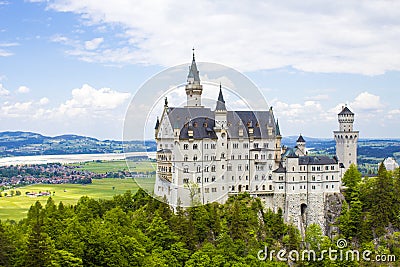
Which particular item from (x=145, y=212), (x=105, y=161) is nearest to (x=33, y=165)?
(x=105, y=161)

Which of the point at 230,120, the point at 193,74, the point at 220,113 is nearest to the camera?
the point at 220,113

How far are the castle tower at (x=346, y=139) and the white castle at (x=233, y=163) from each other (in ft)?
9.83

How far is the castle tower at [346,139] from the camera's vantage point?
8519cm

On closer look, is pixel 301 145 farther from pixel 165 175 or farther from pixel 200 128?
pixel 165 175

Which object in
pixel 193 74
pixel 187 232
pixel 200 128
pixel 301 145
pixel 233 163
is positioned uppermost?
pixel 193 74

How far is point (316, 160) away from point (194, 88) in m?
20.8

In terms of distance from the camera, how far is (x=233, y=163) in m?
71.8

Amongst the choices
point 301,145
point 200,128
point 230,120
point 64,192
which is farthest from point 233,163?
point 64,192

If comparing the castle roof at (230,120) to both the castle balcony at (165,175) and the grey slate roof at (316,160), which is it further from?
the grey slate roof at (316,160)

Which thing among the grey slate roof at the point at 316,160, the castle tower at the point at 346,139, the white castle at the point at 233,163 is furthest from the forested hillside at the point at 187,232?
the castle tower at the point at 346,139

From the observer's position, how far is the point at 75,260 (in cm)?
4472

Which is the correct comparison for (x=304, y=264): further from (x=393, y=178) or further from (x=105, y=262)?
(x=105, y=262)

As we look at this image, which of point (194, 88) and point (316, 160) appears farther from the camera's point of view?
point (316, 160)

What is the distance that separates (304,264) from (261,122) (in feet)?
67.9
